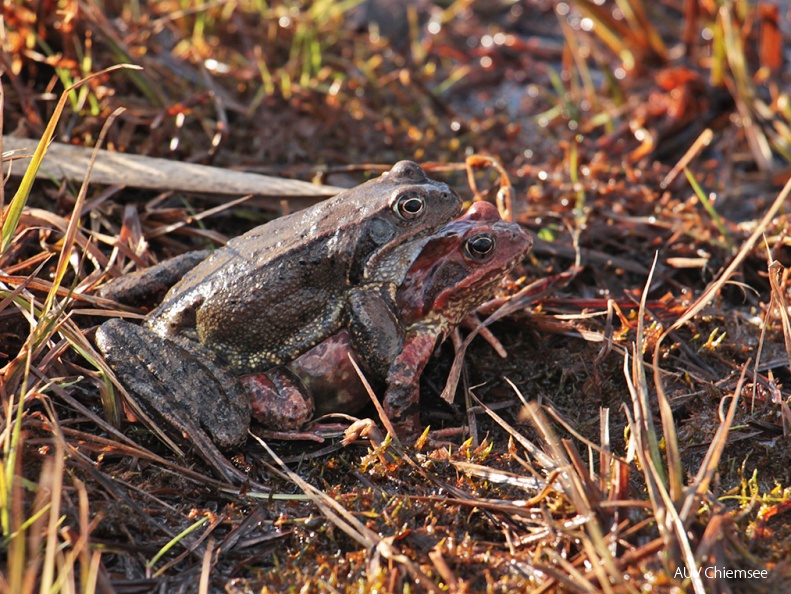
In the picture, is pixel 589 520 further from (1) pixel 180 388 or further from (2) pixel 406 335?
(1) pixel 180 388

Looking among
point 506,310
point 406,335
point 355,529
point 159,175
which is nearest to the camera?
point 355,529

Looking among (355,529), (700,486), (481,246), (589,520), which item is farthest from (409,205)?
(700,486)

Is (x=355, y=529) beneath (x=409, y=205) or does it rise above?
beneath

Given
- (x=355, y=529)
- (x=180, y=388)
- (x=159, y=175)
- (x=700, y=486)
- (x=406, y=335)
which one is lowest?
(x=355, y=529)

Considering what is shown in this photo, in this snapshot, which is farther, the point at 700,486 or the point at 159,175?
the point at 159,175

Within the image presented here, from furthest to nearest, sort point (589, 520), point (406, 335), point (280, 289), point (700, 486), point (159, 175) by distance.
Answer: point (159, 175)
point (406, 335)
point (280, 289)
point (589, 520)
point (700, 486)

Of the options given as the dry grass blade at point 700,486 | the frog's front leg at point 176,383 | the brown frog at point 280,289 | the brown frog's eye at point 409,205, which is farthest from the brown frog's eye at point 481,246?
the dry grass blade at point 700,486

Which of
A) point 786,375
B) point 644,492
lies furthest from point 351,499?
point 786,375
